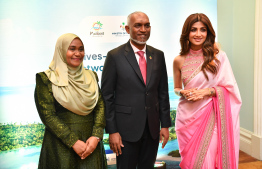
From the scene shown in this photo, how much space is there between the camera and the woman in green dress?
6.03ft

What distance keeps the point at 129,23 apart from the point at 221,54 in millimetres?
838

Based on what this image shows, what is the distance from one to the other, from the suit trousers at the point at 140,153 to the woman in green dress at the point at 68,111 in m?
0.27

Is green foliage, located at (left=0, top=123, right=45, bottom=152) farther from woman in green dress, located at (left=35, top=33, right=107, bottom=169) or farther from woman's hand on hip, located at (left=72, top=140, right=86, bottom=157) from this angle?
woman's hand on hip, located at (left=72, top=140, right=86, bottom=157)

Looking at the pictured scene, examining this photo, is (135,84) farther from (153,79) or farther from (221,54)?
(221,54)

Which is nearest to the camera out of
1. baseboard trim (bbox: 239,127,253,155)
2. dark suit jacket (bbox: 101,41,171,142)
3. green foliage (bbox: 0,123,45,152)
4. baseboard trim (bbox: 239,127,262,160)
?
dark suit jacket (bbox: 101,41,171,142)

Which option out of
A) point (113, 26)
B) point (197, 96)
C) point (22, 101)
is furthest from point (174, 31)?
point (22, 101)

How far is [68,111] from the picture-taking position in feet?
6.29

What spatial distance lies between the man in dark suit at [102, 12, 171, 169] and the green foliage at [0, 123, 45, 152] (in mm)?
1666

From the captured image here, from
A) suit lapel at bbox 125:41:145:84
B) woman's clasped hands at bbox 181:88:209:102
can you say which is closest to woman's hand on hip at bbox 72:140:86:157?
suit lapel at bbox 125:41:145:84

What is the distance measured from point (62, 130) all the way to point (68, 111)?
0.50ft

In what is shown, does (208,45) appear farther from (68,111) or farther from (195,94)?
(68,111)

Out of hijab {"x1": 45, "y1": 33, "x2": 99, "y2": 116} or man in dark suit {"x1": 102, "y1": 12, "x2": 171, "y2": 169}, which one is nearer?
hijab {"x1": 45, "y1": 33, "x2": 99, "y2": 116}

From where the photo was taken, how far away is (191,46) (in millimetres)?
2455

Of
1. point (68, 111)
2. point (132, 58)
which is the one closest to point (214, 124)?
point (132, 58)
